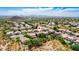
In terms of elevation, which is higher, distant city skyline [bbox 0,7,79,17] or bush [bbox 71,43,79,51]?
distant city skyline [bbox 0,7,79,17]

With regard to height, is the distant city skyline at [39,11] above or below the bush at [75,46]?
above

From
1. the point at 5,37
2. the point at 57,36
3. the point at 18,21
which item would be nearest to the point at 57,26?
the point at 57,36

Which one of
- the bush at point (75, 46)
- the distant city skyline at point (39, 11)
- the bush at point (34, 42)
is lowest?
the bush at point (75, 46)

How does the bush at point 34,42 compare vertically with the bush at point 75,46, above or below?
above

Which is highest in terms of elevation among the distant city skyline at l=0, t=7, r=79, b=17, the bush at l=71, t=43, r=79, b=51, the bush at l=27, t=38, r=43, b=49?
the distant city skyline at l=0, t=7, r=79, b=17

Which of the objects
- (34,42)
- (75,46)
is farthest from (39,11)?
(75,46)

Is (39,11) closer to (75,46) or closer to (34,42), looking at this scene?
(34,42)

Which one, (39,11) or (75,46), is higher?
(39,11)

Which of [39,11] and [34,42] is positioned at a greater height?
[39,11]

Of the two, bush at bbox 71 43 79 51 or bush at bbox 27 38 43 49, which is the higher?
bush at bbox 27 38 43 49
